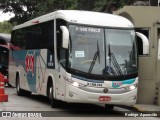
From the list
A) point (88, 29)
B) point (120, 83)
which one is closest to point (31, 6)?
point (88, 29)

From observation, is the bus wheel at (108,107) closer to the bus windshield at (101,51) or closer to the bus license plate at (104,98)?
the bus windshield at (101,51)

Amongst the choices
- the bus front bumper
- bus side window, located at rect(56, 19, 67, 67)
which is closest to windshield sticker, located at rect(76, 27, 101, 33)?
bus side window, located at rect(56, 19, 67, 67)

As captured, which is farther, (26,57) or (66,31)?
(26,57)

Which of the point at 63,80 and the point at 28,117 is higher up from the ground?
the point at 63,80

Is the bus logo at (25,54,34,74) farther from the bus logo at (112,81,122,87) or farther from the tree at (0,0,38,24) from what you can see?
the tree at (0,0,38,24)

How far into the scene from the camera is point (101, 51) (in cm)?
1433

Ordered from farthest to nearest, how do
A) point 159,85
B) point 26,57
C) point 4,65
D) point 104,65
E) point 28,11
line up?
point 28,11 → point 4,65 → point 26,57 → point 159,85 → point 104,65

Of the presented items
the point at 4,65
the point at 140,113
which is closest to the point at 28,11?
the point at 4,65

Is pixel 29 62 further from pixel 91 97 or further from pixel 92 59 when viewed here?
pixel 91 97

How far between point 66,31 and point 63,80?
158cm

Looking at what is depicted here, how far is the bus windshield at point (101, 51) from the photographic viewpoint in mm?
14109

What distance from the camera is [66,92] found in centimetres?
1409

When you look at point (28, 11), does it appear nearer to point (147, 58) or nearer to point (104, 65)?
point (147, 58)

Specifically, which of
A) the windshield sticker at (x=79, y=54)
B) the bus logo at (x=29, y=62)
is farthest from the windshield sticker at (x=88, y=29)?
the bus logo at (x=29, y=62)
